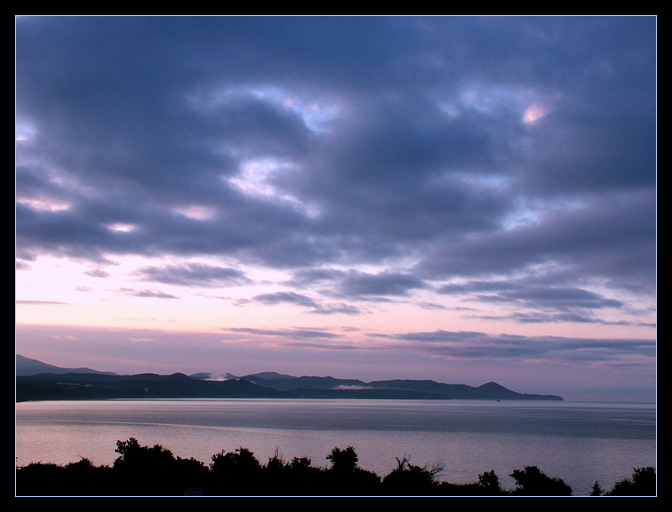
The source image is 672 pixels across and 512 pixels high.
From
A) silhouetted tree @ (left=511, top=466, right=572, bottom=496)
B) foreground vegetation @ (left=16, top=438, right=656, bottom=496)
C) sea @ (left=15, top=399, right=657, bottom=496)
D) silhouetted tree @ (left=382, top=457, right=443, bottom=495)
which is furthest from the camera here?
sea @ (left=15, top=399, right=657, bottom=496)

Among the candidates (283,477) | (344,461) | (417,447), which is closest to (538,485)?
(344,461)

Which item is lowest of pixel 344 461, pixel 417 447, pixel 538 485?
pixel 417 447

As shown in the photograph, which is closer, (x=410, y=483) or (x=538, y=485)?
(x=410, y=483)

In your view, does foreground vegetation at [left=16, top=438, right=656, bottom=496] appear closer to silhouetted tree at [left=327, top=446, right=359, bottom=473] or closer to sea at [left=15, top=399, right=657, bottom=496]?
silhouetted tree at [left=327, top=446, right=359, bottom=473]

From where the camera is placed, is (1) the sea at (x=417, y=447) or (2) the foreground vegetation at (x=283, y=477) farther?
(1) the sea at (x=417, y=447)

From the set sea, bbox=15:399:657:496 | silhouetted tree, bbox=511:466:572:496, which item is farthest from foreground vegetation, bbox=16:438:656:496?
sea, bbox=15:399:657:496

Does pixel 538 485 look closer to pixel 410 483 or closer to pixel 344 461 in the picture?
pixel 410 483

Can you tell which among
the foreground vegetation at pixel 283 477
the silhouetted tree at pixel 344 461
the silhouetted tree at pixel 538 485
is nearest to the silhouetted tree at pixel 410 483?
the foreground vegetation at pixel 283 477

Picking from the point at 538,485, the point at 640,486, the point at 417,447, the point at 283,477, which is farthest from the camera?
the point at 417,447

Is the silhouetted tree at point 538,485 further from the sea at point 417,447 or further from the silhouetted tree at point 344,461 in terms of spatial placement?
the sea at point 417,447

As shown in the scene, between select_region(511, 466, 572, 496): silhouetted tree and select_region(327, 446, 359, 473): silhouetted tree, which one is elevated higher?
select_region(327, 446, 359, 473): silhouetted tree
